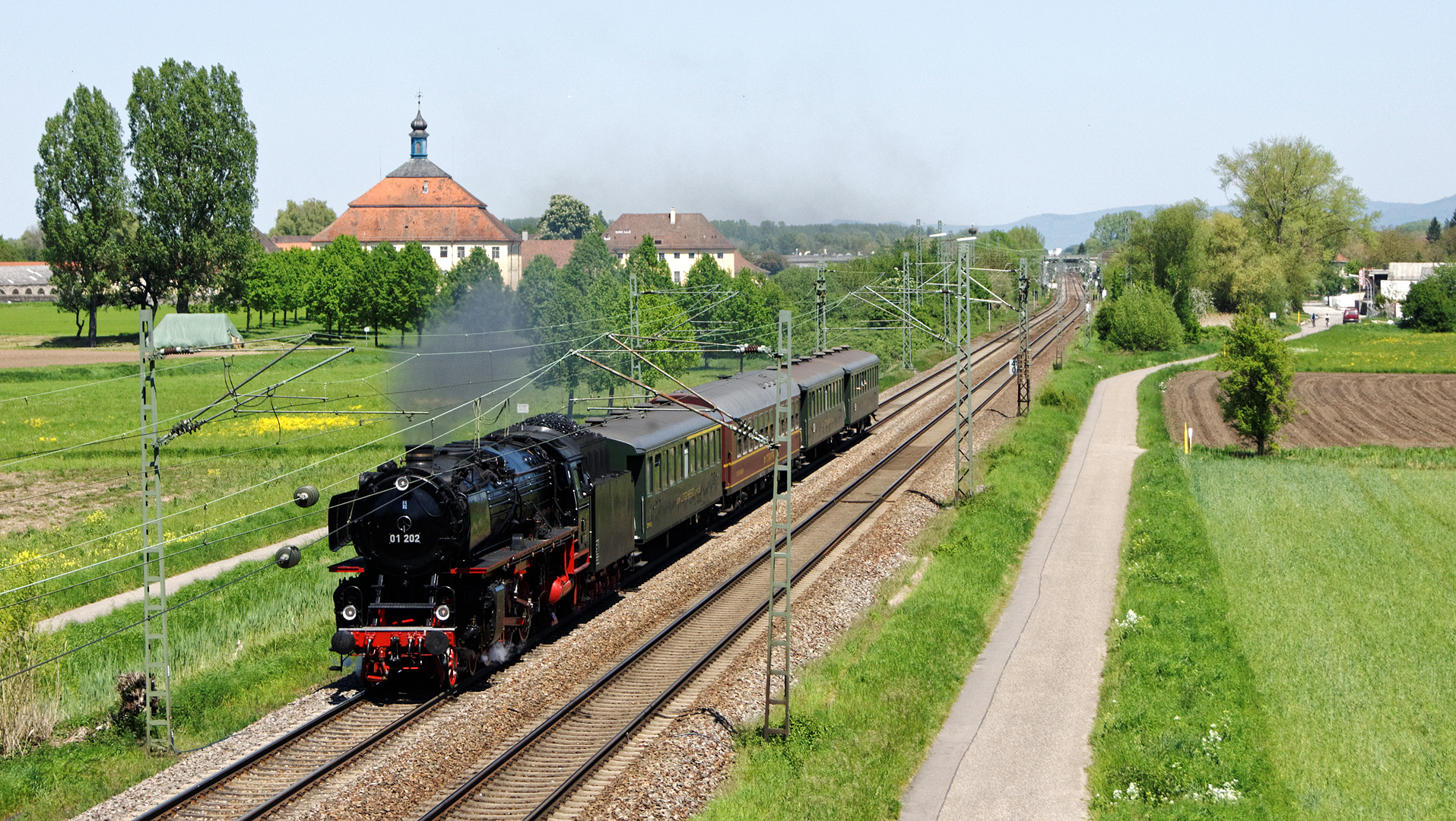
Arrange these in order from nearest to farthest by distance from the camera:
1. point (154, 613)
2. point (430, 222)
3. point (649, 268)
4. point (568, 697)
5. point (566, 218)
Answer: point (154, 613), point (568, 697), point (649, 268), point (430, 222), point (566, 218)

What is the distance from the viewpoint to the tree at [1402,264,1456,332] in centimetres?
10569

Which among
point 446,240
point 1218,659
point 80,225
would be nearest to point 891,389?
point 1218,659

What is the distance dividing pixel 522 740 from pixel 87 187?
74431mm

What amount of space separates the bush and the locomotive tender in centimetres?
6669

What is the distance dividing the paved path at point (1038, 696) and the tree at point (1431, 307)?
297 feet

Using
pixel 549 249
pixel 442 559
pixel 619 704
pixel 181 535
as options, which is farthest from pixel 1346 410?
pixel 549 249

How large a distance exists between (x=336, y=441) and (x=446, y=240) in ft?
226

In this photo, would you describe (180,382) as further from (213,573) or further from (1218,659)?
(1218,659)

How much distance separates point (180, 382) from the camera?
215 ft

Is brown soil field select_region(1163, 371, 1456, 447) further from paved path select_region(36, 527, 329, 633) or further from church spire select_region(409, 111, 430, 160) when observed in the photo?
church spire select_region(409, 111, 430, 160)

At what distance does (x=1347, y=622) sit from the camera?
23609mm

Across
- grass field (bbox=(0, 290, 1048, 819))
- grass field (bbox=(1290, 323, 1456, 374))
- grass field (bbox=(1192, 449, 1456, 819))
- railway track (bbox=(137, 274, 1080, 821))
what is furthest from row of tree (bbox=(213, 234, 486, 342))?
grass field (bbox=(1290, 323, 1456, 374))

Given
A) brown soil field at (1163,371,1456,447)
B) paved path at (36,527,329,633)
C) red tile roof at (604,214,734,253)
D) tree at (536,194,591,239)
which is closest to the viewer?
paved path at (36,527,329,633)

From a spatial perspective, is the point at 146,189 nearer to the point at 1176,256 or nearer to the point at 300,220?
the point at 1176,256
